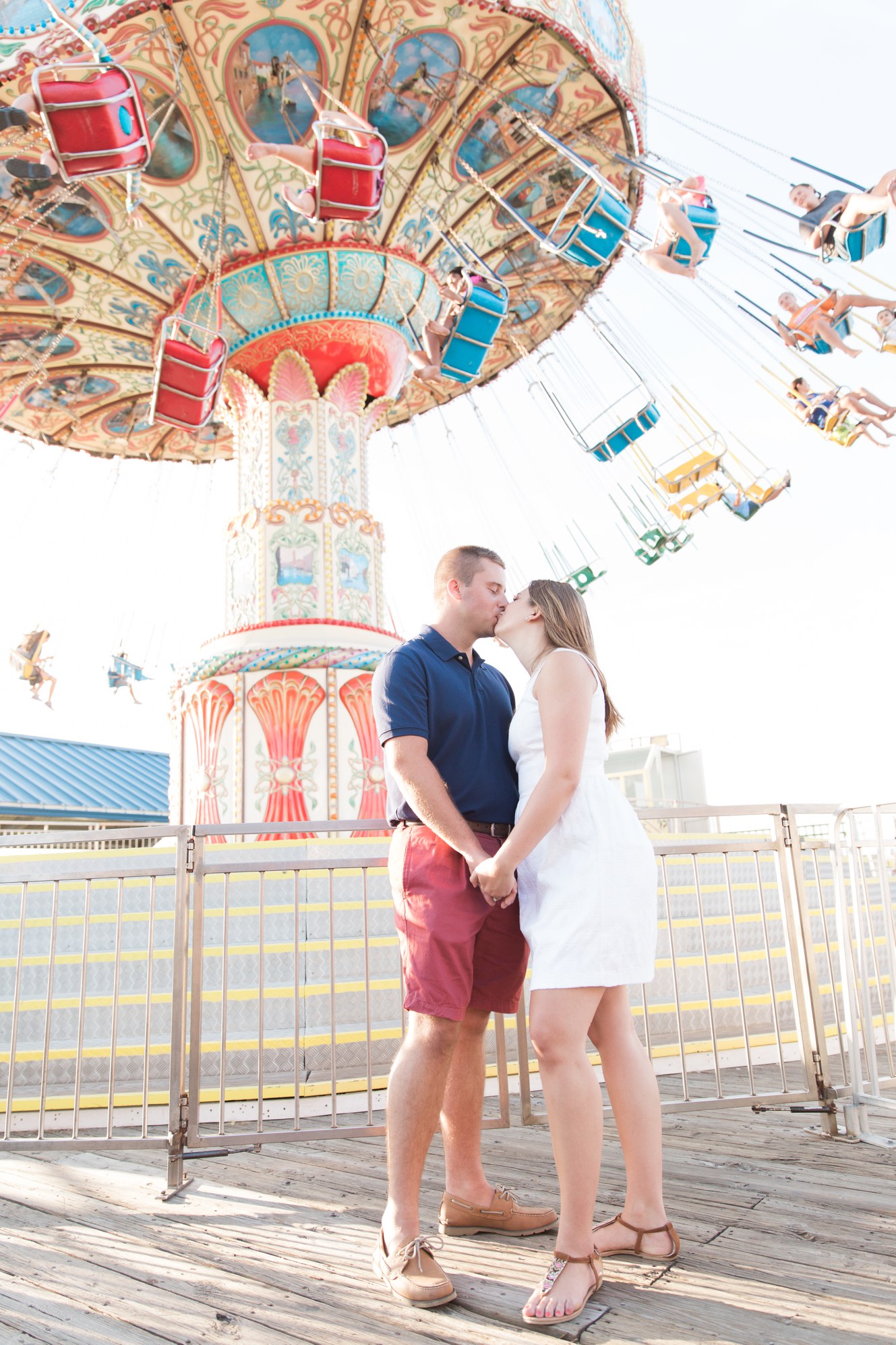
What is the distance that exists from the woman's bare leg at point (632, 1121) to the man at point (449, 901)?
0.90 ft

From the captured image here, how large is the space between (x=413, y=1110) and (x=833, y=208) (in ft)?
21.6

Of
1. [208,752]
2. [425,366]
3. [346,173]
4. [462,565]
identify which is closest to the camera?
[462,565]

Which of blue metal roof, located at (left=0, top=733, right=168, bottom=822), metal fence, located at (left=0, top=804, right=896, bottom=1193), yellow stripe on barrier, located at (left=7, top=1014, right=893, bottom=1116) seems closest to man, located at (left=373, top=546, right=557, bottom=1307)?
metal fence, located at (left=0, top=804, right=896, bottom=1193)

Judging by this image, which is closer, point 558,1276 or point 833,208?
point 558,1276

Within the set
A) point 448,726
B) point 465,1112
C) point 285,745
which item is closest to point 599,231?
point 285,745

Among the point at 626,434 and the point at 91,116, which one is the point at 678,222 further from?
the point at 91,116

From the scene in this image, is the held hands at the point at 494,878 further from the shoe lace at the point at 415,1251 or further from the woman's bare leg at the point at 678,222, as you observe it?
the woman's bare leg at the point at 678,222

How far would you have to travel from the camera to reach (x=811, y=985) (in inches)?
138

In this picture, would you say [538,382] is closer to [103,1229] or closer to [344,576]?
[344,576]

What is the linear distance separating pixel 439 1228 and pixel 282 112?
9587 mm

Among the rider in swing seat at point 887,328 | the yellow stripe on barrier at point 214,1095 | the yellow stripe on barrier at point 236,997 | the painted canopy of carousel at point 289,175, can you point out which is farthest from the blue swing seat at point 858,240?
the yellow stripe on barrier at point 214,1095

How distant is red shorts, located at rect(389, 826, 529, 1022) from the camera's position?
2.16 m

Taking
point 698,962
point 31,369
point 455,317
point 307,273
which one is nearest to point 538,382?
point 307,273

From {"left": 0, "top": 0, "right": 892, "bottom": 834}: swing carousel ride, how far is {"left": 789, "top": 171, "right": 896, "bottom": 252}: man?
0.90 m
